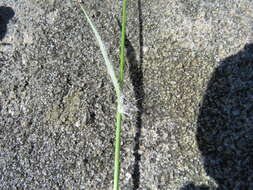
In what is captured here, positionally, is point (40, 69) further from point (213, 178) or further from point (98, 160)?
point (213, 178)

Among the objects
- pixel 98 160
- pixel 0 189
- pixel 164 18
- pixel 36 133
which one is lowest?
pixel 0 189

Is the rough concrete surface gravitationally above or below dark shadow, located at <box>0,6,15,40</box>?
below

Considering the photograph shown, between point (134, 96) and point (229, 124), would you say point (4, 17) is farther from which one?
point (229, 124)

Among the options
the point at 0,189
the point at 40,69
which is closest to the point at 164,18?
the point at 40,69

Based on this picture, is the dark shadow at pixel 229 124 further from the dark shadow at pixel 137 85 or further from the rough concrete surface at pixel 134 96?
the dark shadow at pixel 137 85

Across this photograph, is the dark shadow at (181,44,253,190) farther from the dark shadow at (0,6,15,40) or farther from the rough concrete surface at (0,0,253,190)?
the dark shadow at (0,6,15,40)

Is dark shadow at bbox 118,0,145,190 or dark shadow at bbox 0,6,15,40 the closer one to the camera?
dark shadow at bbox 118,0,145,190

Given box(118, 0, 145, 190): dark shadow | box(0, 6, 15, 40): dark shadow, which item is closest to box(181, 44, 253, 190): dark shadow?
box(118, 0, 145, 190): dark shadow
